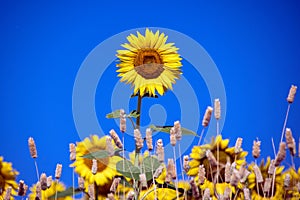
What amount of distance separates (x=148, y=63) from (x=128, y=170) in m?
0.26

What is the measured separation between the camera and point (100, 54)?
2.50ft

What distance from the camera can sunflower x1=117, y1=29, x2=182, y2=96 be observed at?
0.80 m

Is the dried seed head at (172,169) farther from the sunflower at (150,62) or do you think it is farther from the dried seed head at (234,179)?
the sunflower at (150,62)

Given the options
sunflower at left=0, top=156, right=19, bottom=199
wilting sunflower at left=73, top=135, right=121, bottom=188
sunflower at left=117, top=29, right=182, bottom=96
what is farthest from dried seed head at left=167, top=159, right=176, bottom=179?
sunflower at left=0, top=156, right=19, bottom=199

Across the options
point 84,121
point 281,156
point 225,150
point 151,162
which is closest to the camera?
point 281,156

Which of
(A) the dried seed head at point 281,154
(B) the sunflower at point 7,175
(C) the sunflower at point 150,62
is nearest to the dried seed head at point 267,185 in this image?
(A) the dried seed head at point 281,154

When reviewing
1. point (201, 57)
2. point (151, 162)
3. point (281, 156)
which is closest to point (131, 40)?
point (201, 57)

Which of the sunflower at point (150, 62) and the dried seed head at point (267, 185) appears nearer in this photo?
the dried seed head at point (267, 185)

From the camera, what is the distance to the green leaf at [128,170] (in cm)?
61

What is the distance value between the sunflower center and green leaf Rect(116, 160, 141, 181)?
23 centimetres

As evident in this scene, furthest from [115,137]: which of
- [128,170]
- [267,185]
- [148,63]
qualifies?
[148,63]

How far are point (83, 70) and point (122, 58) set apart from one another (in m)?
0.10

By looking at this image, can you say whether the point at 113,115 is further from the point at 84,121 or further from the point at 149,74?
the point at 149,74

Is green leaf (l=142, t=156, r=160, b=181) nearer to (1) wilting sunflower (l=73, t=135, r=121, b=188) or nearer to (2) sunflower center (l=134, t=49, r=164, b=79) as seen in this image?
(1) wilting sunflower (l=73, t=135, r=121, b=188)
